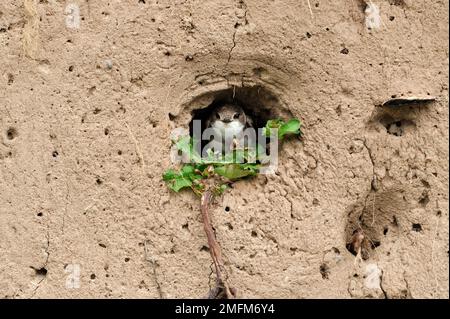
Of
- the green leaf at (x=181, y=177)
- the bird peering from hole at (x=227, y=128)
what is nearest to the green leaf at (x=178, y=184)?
the green leaf at (x=181, y=177)

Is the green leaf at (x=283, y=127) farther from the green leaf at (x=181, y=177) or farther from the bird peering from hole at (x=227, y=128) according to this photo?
the green leaf at (x=181, y=177)

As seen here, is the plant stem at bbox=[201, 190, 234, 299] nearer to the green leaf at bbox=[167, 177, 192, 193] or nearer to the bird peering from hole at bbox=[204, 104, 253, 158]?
the green leaf at bbox=[167, 177, 192, 193]

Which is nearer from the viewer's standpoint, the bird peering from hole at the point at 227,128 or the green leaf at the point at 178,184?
the green leaf at the point at 178,184

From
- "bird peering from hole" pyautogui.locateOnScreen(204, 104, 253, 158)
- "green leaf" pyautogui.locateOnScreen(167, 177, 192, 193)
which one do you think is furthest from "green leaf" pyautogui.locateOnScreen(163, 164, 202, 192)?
"bird peering from hole" pyautogui.locateOnScreen(204, 104, 253, 158)

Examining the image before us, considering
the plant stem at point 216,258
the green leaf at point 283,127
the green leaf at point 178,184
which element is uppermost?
the green leaf at point 283,127

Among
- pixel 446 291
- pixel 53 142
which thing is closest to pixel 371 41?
pixel 446 291

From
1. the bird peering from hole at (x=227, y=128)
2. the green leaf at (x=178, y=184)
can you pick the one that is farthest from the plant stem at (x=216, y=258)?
the bird peering from hole at (x=227, y=128)

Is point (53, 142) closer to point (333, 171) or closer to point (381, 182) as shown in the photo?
point (333, 171)

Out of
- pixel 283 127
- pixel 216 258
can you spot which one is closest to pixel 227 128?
pixel 283 127

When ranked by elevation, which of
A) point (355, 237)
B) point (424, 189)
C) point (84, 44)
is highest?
point (84, 44)

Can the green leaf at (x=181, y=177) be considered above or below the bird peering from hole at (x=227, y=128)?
below

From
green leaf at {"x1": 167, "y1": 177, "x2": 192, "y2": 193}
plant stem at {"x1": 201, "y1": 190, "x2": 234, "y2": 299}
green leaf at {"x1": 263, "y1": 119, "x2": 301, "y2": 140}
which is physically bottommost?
plant stem at {"x1": 201, "y1": 190, "x2": 234, "y2": 299}
